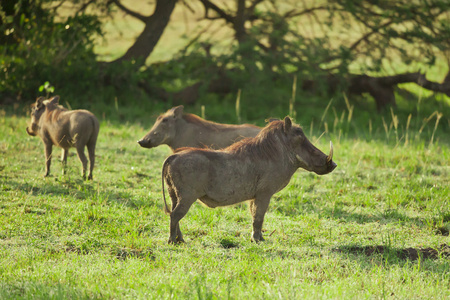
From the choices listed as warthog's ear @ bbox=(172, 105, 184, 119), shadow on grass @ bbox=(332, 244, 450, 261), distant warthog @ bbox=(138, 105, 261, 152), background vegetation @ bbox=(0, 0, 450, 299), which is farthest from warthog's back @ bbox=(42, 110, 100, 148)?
shadow on grass @ bbox=(332, 244, 450, 261)

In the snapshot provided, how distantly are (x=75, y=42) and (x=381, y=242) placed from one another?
8.41m

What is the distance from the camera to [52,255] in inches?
162

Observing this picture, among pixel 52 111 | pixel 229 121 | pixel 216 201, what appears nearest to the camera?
pixel 216 201

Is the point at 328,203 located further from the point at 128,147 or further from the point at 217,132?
the point at 128,147

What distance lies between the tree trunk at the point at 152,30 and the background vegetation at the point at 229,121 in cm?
7

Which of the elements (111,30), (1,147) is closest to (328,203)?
(1,147)

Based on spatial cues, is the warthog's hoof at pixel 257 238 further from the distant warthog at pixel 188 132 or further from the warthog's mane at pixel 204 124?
the warthog's mane at pixel 204 124

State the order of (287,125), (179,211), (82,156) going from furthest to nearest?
(82,156) → (287,125) → (179,211)

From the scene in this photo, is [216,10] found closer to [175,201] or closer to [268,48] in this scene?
[268,48]

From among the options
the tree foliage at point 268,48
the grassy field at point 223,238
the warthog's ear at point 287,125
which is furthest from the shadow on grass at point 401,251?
the tree foliage at point 268,48

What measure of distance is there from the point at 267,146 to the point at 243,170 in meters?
0.32

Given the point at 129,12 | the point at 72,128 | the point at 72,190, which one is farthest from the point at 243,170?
the point at 129,12

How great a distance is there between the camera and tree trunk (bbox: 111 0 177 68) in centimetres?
1308

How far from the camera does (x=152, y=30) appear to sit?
13125 mm
